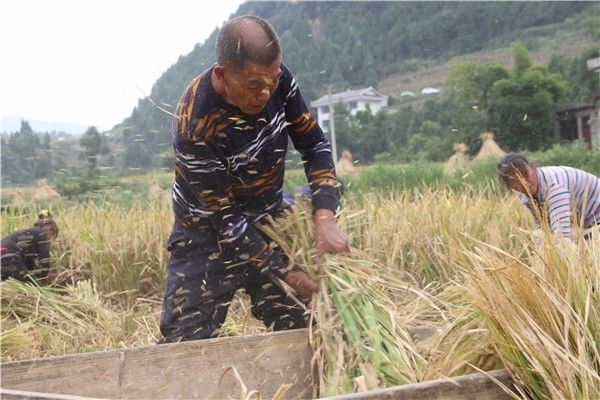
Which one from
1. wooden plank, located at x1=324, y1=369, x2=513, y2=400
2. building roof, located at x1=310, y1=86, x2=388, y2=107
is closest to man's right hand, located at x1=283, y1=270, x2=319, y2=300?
wooden plank, located at x1=324, y1=369, x2=513, y2=400

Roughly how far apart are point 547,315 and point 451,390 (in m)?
0.27

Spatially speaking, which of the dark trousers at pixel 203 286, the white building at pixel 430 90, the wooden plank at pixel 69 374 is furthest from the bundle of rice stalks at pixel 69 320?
the white building at pixel 430 90

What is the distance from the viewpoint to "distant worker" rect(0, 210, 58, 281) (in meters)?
5.64

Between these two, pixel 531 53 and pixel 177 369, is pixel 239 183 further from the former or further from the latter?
pixel 531 53

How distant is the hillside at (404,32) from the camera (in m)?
44.9

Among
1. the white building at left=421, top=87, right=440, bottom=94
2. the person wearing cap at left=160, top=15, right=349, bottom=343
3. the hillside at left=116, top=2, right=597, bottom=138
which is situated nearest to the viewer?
the person wearing cap at left=160, top=15, right=349, bottom=343

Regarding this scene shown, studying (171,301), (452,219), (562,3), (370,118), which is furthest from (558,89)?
(171,301)

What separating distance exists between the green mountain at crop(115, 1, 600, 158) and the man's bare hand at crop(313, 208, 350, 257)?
41179 millimetres

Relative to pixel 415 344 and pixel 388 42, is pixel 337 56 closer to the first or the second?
pixel 388 42

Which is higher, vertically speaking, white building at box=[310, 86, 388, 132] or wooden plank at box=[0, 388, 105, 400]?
white building at box=[310, 86, 388, 132]

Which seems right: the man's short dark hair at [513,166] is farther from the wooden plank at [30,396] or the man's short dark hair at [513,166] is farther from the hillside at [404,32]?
the hillside at [404,32]

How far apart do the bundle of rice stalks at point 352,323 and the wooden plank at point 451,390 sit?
0.30m

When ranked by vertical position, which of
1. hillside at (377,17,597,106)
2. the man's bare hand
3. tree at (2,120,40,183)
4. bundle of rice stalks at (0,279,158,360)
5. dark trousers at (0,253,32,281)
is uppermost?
hillside at (377,17,597,106)

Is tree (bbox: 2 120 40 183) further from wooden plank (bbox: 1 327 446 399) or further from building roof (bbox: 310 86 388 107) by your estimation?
building roof (bbox: 310 86 388 107)
